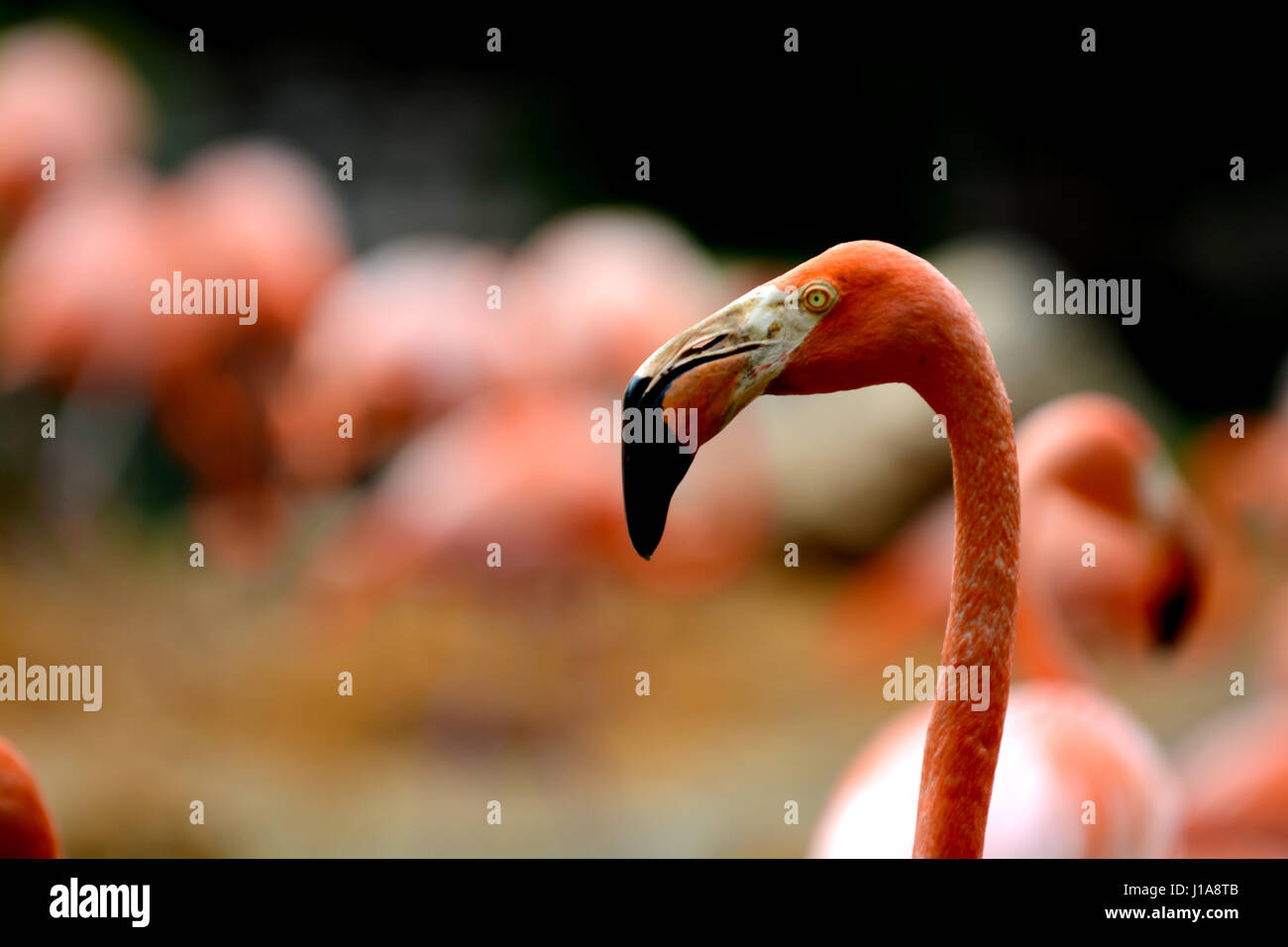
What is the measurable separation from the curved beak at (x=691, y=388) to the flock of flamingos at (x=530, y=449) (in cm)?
89

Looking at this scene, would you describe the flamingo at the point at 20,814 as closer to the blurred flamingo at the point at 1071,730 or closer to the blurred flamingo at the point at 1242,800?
the blurred flamingo at the point at 1071,730

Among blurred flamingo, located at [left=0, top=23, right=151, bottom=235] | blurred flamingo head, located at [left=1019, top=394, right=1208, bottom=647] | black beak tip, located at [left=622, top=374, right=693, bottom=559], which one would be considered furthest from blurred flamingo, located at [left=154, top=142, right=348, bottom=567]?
black beak tip, located at [left=622, top=374, right=693, bottom=559]

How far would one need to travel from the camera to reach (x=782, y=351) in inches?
40.5

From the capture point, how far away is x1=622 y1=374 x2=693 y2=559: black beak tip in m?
0.99

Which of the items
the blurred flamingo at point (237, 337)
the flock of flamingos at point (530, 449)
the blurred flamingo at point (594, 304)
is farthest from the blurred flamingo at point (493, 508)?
the blurred flamingo at point (237, 337)

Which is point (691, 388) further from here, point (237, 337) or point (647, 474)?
point (237, 337)

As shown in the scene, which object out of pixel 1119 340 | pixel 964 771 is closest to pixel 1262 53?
pixel 1119 340

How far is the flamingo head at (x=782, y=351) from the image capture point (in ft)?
3.27

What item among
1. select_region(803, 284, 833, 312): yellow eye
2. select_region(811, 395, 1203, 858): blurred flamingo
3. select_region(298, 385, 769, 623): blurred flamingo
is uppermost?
select_region(298, 385, 769, 623): blurred flamingo

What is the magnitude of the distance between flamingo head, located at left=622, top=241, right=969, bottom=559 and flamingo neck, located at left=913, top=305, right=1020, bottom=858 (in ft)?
0.09

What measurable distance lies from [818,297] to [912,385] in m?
0.11

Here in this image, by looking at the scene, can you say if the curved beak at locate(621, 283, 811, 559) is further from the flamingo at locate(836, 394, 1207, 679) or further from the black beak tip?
the flamingo at locate(836, 394, 1207, 679)

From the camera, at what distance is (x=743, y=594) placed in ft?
15.6

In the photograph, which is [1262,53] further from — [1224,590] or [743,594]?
[743,594]
